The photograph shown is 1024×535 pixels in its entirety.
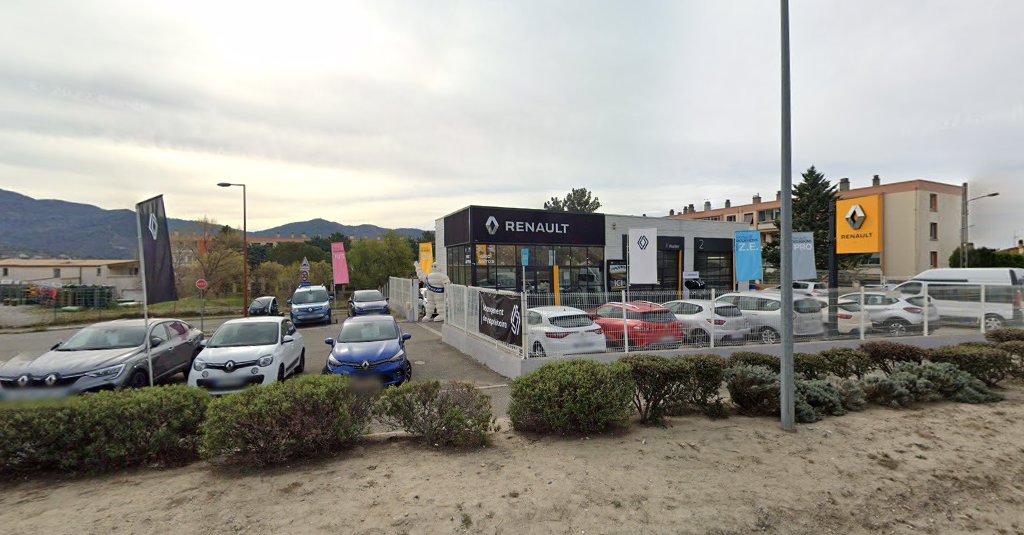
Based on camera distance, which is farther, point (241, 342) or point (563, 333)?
point (563, 333)

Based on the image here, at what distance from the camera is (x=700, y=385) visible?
6.16 meters

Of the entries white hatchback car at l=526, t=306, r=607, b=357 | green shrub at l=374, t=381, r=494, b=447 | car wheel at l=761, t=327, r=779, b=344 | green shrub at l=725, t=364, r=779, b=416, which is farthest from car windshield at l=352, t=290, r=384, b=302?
green shrub at l=725, t=364, r=779, b=416

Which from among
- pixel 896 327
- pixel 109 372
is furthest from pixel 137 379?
pixel 896 327

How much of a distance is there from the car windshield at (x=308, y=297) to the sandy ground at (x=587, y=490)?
56.8ft

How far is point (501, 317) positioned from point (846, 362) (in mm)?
6461

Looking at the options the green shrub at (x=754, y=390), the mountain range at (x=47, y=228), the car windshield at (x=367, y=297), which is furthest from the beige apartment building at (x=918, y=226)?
the mountain range at (x=47, y=228)

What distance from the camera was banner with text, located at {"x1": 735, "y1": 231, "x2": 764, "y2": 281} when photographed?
566 inches

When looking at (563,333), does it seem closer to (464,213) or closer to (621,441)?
(621,441)

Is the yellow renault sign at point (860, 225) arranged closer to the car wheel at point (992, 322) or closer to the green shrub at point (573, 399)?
the car wheel at point (992, 322)

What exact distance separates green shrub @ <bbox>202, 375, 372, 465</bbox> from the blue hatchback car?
316 cm

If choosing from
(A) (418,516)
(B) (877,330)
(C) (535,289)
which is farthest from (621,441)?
(C) (535,289)

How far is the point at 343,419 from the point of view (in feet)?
16.1

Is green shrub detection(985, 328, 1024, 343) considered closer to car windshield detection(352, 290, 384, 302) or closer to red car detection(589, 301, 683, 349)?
red car detection(589, 301, 683, 349)

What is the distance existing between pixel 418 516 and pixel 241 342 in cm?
676
